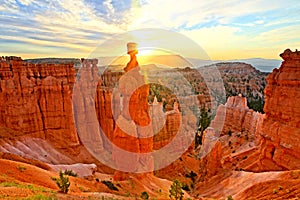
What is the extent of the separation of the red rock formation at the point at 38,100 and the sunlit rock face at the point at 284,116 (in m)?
22.3

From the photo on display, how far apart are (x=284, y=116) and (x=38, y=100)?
26773 mm

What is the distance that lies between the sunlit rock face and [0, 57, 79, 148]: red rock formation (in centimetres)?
2231

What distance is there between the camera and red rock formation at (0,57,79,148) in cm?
3036

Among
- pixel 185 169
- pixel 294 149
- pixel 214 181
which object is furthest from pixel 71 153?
pixel 294 149

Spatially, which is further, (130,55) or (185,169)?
(185,169)

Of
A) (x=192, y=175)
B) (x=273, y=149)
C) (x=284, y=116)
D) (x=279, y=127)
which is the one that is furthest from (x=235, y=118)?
(x=284, y=116)

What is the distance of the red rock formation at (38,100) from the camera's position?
30.4 m

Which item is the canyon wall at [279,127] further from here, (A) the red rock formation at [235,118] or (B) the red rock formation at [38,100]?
(B) the red rock formation at [38,100]

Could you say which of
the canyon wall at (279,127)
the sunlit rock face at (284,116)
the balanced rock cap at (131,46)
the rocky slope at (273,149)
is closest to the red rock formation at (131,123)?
the balanced rock cap at (131,46)

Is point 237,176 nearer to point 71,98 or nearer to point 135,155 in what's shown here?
point 135,155

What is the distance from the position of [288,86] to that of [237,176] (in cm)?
945

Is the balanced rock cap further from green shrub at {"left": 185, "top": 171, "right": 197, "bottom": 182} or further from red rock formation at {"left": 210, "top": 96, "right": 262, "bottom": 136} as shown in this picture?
red rock formation at {"left": 210, "top": 96, "right": 262, "bottom": 136}

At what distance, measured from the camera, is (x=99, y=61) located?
136 feet

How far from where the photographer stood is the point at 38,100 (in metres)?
33.1
